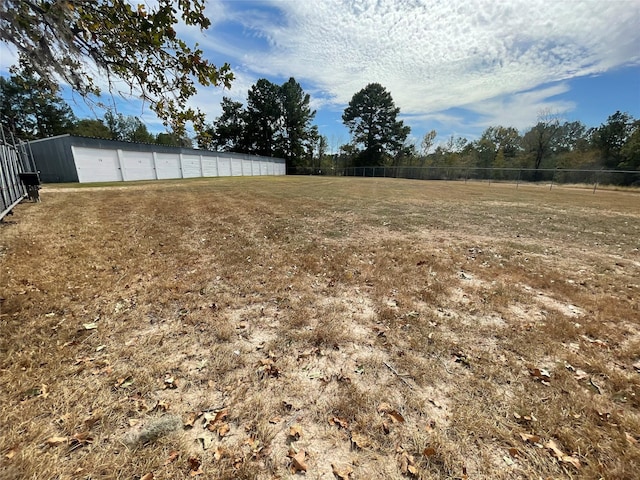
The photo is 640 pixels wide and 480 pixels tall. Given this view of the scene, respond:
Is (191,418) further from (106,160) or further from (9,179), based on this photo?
(106,160)

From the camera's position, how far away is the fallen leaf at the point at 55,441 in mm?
1706

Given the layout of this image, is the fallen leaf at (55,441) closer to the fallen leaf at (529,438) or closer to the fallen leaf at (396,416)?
the fallen leaf at (396,416)

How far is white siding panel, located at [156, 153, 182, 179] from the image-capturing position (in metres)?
27.5

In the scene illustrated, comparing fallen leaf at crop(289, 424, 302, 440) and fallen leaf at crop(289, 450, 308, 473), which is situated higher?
fallen leaf at crop(289, 450, 308, 473)

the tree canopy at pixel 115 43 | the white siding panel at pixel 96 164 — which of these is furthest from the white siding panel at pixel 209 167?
the tree canopy at pixel 115 43

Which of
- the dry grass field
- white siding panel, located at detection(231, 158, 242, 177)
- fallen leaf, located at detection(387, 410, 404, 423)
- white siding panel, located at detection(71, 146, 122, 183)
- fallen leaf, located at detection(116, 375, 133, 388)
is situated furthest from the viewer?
white siding panel, located at detection(231, 158, 242, 177)

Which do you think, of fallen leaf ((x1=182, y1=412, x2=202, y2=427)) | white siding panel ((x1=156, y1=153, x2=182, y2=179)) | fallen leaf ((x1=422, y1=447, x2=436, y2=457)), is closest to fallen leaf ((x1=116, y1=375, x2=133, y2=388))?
fallen leaf ((x1=182, y1=412, x2=202, y2=427))

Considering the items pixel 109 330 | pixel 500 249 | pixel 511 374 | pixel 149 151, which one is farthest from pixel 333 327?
pixel 149 151

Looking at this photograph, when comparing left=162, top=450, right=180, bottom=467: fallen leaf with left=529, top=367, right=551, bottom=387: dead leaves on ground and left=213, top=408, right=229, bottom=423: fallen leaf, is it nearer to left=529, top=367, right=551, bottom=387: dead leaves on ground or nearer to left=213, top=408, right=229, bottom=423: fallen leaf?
left=213, top=408, right=229, bottom=423: fallen leaf

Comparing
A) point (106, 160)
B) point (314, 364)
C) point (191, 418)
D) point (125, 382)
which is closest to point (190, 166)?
point (106, 160)

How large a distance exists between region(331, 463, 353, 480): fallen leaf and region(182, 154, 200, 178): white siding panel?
33919mm

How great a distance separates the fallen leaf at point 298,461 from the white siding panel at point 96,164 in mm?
28373

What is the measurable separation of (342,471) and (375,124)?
5807cm

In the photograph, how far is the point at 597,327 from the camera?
10.0 feet
